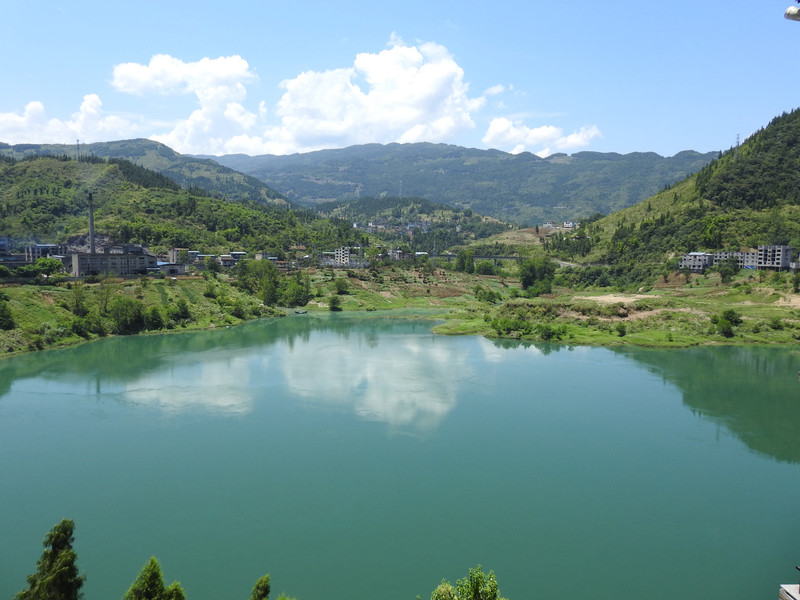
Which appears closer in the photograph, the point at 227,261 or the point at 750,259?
the point at 750,259

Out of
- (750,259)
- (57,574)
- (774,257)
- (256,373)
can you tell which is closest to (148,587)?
(57,574)

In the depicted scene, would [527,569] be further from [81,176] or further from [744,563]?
[81,176]

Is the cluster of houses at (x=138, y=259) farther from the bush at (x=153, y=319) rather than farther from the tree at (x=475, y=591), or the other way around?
the tree at (x=475, y=591)

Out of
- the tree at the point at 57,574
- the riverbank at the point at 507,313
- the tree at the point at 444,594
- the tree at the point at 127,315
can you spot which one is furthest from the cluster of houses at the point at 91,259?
the tree at the point at 444,594

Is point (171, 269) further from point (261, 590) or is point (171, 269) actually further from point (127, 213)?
point (261, 590)

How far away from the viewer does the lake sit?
16.0m

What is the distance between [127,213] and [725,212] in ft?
354

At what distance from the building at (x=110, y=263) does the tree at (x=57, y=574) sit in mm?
62802

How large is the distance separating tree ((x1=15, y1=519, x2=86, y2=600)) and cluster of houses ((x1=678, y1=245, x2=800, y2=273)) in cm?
8445

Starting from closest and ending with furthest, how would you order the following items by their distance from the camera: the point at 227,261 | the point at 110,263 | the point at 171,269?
the point at 110,263 < the point at 171,269 < the point at 227,261

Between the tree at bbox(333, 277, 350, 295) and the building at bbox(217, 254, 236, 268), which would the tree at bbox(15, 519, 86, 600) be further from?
the building at bbox(217, 254, 236, 268)

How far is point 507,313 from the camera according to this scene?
211 feet

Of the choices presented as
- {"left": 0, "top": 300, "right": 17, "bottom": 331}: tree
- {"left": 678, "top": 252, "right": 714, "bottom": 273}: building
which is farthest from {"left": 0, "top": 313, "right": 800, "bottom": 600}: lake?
{"left": 678, "top": 252, "right": 714, "bottom": 273}: building

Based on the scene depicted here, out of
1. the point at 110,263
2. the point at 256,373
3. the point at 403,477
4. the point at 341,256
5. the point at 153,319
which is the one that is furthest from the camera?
the point at 341,256
